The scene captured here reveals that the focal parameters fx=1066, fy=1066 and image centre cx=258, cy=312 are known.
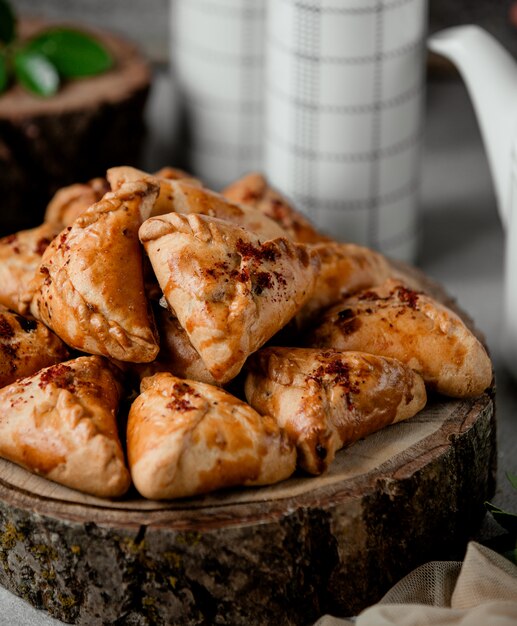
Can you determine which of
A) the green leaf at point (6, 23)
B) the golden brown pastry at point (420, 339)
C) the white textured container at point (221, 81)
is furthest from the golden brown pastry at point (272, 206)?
the green leaf at point (6, 23)

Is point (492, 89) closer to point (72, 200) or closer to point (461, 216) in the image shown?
point (461, 216)

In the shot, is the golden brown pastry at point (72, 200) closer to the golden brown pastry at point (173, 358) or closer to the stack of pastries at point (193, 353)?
the stack of pastries at point (193, 353)

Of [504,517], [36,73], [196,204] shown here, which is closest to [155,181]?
[196,204]

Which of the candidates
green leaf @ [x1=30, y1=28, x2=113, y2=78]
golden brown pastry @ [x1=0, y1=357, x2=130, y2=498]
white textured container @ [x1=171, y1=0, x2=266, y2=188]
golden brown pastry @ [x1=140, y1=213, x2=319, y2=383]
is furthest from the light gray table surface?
golden brown pastry @ [x1=0, y1=357, x2=130, y2=498]

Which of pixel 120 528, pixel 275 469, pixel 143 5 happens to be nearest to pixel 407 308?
pixel 275 469

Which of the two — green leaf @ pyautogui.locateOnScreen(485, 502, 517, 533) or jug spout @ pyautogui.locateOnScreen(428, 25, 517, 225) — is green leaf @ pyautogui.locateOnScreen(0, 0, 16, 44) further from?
green leaf @ pyautogui.locateOnScreen(485, 502, 517, 533)

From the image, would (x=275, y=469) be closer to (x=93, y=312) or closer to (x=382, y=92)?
(x=93, y=312)

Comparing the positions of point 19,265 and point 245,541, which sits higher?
point 19,265
